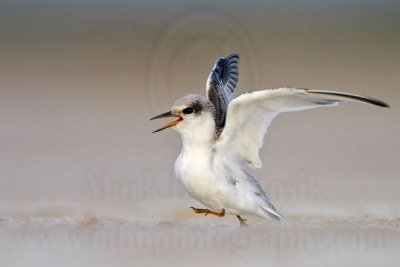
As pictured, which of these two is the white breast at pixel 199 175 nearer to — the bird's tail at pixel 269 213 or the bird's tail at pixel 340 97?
the bird's tail at pixel 269 213

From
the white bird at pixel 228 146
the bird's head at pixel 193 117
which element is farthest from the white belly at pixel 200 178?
the bird's head at pixel 193 117

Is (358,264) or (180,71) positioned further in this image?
(180,71)

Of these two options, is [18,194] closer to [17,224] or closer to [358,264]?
[17,224]

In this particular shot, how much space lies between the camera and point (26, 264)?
4.56m

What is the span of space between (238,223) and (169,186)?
4.11ft

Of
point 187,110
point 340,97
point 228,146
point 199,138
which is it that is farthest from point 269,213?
point 340,97

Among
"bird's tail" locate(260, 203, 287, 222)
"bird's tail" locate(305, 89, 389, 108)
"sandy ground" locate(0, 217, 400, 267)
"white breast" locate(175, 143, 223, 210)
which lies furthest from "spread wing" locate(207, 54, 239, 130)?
"bird's tail" locate(305, 89, 389, 108)

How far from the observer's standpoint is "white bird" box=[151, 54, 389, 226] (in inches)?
191

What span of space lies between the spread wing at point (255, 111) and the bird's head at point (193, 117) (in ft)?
0.30

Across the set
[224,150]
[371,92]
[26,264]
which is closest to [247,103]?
[224,150]

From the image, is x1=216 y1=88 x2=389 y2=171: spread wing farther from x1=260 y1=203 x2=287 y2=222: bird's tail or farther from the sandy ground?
the sandy ground

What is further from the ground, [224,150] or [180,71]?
[180,71]

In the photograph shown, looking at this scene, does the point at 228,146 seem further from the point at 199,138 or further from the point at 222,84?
the point at 222,84

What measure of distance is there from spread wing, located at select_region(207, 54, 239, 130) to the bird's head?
0.41ft
